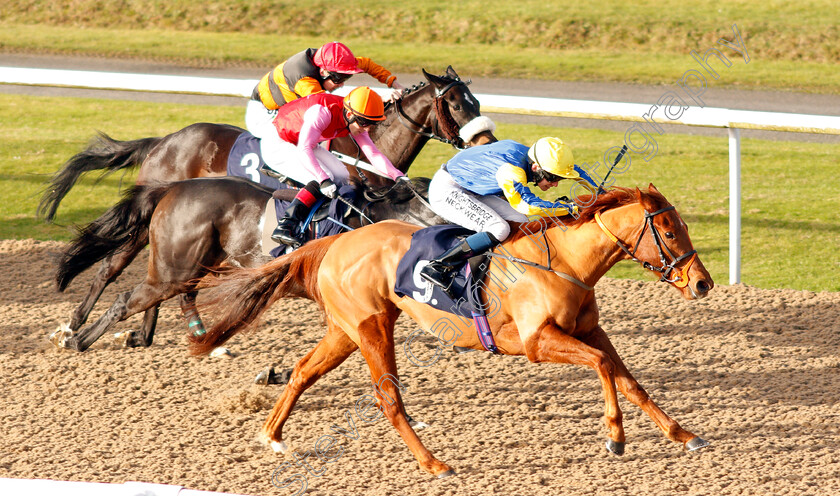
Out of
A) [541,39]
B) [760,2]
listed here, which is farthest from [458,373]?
[760,2]

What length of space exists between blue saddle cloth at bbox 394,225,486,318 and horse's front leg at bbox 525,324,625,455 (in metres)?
0.34

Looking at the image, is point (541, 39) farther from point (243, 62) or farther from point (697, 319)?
point (697, 319)

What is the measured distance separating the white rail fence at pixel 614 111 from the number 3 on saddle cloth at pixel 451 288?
8.33ft

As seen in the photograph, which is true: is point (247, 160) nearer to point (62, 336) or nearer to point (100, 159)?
point (100, 159)

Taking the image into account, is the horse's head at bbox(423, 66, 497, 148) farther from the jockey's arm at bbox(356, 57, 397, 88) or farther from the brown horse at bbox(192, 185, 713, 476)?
the brown horse at bbox(192, 185, 713, 476)

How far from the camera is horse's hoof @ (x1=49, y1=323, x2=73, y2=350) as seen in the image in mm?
5691

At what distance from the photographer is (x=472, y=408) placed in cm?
494

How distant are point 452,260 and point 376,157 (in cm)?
164

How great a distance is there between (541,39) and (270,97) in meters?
10.6

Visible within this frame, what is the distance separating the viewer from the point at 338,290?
4.38 metres

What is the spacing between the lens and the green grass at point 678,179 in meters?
7.53

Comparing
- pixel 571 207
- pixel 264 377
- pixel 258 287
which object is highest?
pixel 571 207

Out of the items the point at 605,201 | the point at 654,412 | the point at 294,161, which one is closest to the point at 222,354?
the point at 294,161

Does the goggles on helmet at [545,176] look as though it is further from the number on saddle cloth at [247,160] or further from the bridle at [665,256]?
the number on saddle cloth at [247,160]
